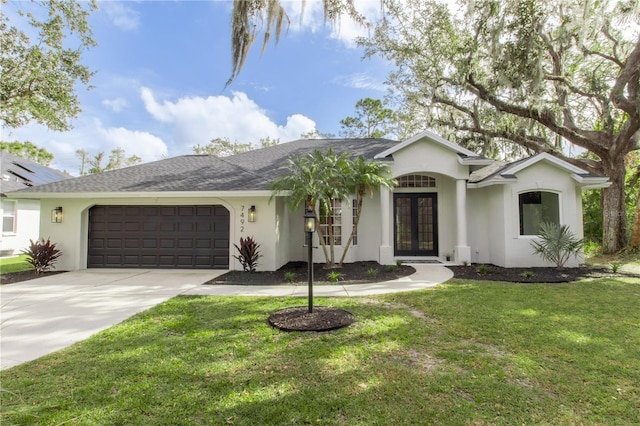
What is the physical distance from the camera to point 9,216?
14328mm

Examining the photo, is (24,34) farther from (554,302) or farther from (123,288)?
(554,302)

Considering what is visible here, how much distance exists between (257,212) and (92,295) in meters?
4.26

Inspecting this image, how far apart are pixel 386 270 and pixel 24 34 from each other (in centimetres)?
1299

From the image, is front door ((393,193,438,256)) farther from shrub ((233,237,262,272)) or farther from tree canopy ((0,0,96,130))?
tree canopy ((0,0,96,130))

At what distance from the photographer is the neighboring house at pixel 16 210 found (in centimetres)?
1405

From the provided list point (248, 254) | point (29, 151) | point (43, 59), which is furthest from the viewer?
point (29, 151)

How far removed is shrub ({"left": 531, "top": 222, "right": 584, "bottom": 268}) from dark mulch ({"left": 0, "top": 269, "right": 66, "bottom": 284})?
559 inches

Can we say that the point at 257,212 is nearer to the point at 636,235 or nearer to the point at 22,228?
the point at 636,235

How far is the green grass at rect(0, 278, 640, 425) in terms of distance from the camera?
2.46 metres

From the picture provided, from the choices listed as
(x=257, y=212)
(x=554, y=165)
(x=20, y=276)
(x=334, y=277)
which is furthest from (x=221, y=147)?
(x=554, y=165)

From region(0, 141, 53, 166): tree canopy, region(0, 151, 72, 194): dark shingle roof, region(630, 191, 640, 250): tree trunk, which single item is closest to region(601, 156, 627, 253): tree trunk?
region(630, 191, 640, 250): tree trunk

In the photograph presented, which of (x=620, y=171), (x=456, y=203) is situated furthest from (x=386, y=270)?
(x=620, y=171)

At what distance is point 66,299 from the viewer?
605 cm

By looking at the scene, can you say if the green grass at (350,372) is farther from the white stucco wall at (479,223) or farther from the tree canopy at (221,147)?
the tree canopy at (221,147)
